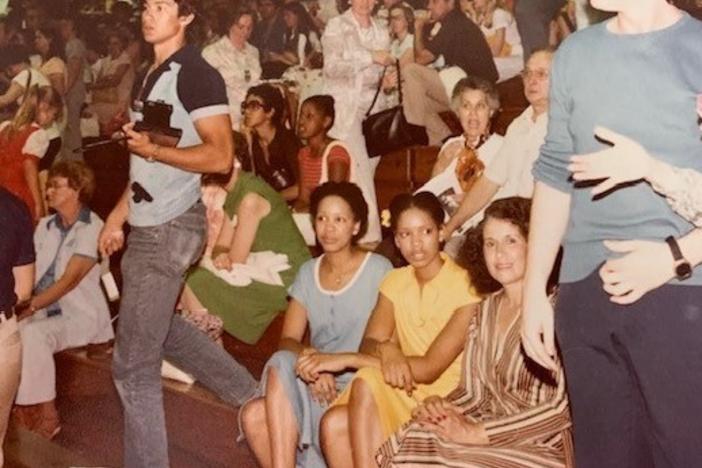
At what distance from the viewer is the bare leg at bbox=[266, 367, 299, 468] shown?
308 centimetres

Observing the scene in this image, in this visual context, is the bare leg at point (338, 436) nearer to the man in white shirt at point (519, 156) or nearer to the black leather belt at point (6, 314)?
the man in white shirt at point (519, 156)

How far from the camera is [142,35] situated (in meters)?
3.84

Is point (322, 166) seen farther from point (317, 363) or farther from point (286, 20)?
point (317, 363)

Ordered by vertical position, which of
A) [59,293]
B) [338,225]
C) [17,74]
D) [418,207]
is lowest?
[59,293]

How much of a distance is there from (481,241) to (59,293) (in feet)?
6.37

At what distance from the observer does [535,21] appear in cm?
321

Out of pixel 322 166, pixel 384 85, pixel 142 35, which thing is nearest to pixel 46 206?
pixel 142 35

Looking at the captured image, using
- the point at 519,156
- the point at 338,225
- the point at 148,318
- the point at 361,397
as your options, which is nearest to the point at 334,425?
the point at 361,397

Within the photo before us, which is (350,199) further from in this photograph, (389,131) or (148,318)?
(148,318)

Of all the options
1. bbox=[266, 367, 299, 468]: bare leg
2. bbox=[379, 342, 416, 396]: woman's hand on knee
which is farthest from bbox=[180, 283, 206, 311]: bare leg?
bbox=[379, 342, 416, 396]: woman's hand on knee

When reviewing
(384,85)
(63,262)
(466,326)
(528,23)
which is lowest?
(63,262)

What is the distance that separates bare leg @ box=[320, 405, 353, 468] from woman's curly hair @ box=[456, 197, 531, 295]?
45 cm

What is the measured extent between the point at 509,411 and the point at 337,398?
0.55 m

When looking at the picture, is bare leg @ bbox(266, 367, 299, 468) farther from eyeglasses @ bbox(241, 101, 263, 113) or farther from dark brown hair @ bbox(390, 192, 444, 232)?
eyeglasses @ bbox(241, 101, 263, 113)
